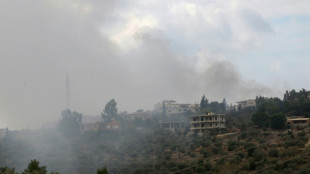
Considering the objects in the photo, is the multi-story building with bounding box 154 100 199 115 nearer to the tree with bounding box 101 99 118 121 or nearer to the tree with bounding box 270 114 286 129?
the tree with bounding box 101 99 118 121

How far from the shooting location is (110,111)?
158875mm

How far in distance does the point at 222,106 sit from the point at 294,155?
290 ft

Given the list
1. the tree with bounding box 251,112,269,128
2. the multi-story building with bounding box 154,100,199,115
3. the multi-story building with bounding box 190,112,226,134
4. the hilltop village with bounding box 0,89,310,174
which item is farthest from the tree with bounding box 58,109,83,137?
the tree with bounding box 251,112,269,128

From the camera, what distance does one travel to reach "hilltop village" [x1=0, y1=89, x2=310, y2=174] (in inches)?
2594

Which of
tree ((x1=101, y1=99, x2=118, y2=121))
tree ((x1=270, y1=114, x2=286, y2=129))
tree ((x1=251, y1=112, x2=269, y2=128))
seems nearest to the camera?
tree ((x1=270, y1=114, x2=286, y2=129))

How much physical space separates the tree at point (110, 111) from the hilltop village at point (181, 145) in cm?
774

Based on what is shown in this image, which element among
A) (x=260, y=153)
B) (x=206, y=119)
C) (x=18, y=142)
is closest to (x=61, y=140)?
(x=18, y=142)

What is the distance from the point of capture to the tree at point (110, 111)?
15812 centimetres

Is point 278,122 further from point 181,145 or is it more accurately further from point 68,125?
point 68,125

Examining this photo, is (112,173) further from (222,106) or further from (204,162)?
(222,106)

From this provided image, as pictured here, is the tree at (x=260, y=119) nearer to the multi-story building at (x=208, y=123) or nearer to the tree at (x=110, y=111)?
the multi-story building at (x=208, y=123)

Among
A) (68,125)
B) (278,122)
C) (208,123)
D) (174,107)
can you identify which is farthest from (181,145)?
(174,107)

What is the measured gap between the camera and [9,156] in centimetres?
9788

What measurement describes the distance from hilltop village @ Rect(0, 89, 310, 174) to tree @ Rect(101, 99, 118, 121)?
7737mm
